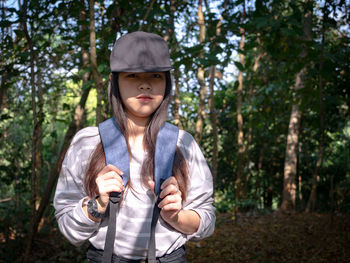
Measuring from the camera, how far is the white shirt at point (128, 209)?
134cm

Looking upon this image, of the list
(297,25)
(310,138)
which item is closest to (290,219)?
(310,138)

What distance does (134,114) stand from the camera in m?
1.46

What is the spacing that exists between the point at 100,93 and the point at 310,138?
829cm

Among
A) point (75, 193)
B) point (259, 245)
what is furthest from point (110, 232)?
point (259, 245)

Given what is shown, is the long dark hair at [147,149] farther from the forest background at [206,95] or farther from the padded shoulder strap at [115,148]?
the forest background at [206,95]

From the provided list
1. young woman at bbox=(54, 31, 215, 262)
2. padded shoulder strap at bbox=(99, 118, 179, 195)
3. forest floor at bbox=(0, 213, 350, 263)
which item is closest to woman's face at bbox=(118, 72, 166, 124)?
young woman at bbox=(54, 31, 215, 262)

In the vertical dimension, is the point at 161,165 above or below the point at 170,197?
above

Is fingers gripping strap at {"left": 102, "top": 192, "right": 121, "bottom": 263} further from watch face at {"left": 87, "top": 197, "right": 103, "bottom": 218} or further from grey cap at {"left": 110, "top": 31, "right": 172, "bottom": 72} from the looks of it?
grey cap at {"left": 110, "top": 31, "right": 172, "bottom": 72}

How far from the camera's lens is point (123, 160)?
1.29 meters

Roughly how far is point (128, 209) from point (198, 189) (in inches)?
12.0

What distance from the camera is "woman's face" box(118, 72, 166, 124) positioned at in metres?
1.38

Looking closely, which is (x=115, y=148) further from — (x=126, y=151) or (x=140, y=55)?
(x=140, y=55)

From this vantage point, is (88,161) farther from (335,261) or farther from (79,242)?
(335,261)

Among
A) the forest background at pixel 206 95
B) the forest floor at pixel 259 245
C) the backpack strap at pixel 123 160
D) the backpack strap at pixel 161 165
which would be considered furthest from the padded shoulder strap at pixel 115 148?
the forest floor at pixel 259 245
